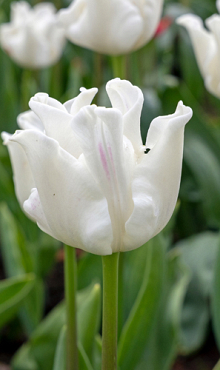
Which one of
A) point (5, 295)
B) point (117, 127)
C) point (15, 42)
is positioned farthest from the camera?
point (15, 42)

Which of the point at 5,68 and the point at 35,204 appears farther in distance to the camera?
the point at 5,68

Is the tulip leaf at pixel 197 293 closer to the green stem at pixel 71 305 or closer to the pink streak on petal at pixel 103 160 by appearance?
the green stem at pixel 71 305

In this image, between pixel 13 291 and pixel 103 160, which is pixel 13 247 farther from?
pixel 103 160

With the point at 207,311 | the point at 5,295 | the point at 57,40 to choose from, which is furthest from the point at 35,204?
the point at 57,40

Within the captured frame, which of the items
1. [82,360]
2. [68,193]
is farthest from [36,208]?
[82,360]

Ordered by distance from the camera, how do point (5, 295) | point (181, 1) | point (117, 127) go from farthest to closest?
point (181, 1) < point (5, 295) < point (117, 127)

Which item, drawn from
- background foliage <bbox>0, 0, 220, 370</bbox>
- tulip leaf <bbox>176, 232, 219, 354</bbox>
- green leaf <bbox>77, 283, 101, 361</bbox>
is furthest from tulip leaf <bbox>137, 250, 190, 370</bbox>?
tulip leaf <bbox>176, 232, 219, 354</bbox>

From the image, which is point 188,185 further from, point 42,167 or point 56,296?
point 42,167

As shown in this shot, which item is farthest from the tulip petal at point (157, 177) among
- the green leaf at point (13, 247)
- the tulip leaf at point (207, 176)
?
the tulip leaf at point (207, 176)
